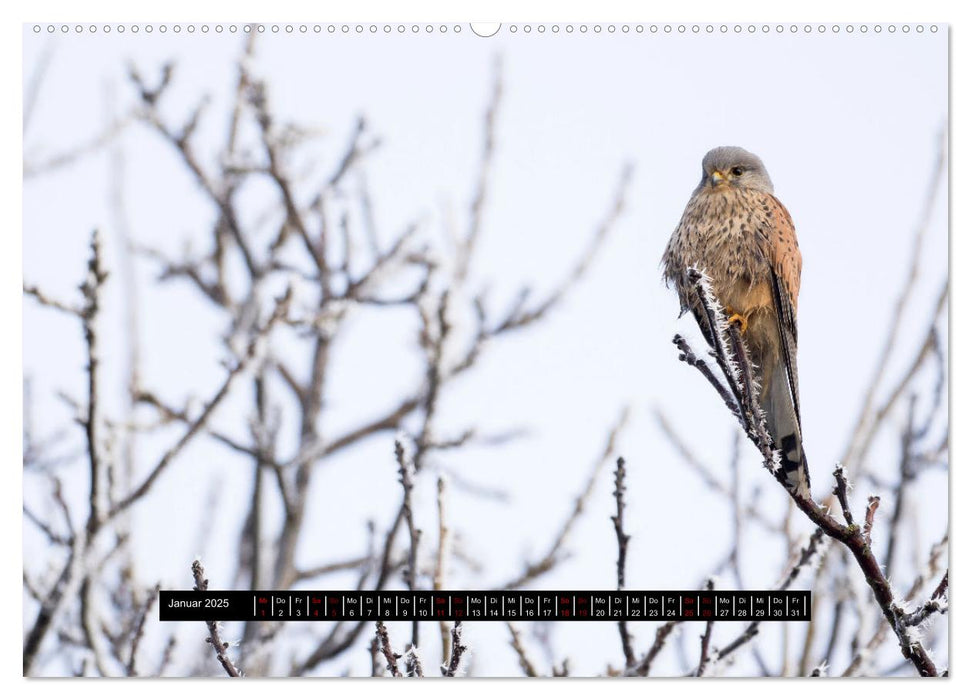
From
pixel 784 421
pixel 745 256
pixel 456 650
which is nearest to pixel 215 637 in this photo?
pixel 456 650

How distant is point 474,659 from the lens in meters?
2.60

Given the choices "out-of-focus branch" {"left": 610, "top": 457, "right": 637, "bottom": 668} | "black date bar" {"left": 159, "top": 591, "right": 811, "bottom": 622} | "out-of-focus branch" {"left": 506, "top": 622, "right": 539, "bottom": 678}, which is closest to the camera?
"out-of-focus branch" {"left": 610, "top": 457, "right": 637, "bottom": 668}

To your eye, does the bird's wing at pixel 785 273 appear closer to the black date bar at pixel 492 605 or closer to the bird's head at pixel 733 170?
the bird's head at pixel 733 170

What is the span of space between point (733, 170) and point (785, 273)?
329 millimetres

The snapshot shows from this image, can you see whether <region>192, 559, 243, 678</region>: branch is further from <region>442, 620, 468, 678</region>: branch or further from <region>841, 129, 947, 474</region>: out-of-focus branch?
<region>841, 129, 947, 474</region>: out-of-focus branch

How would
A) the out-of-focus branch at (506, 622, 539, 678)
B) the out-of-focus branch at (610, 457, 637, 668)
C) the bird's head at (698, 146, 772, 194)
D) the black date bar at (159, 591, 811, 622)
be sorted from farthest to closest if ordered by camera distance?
1. the bird's head at (698, 146, 772, 194)
2. the black date bar at (159, 591, 811, 622)
3. the out-of-focus branch at (506, 622, 539, 678)
4. the out-of-focus branch at (610, 457, 637, 668)

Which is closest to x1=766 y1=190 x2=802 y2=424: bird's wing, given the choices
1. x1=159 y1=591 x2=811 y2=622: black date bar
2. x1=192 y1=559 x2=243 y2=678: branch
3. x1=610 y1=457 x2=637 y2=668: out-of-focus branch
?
x1=159 y1=591 x2=811 y2=622: black date bar

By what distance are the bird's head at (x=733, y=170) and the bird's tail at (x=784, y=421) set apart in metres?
0.50

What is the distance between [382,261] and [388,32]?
2.07ft

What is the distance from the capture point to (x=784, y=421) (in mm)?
2424

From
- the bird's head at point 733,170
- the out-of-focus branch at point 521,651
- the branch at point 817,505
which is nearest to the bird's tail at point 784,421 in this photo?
the branch at point 817,505

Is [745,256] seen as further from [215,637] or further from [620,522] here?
[215,637]

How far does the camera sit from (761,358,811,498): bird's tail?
2.27 metres

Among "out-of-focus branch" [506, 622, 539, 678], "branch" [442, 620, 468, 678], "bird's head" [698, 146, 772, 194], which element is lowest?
"branch" [442, 620, 468, 678]
